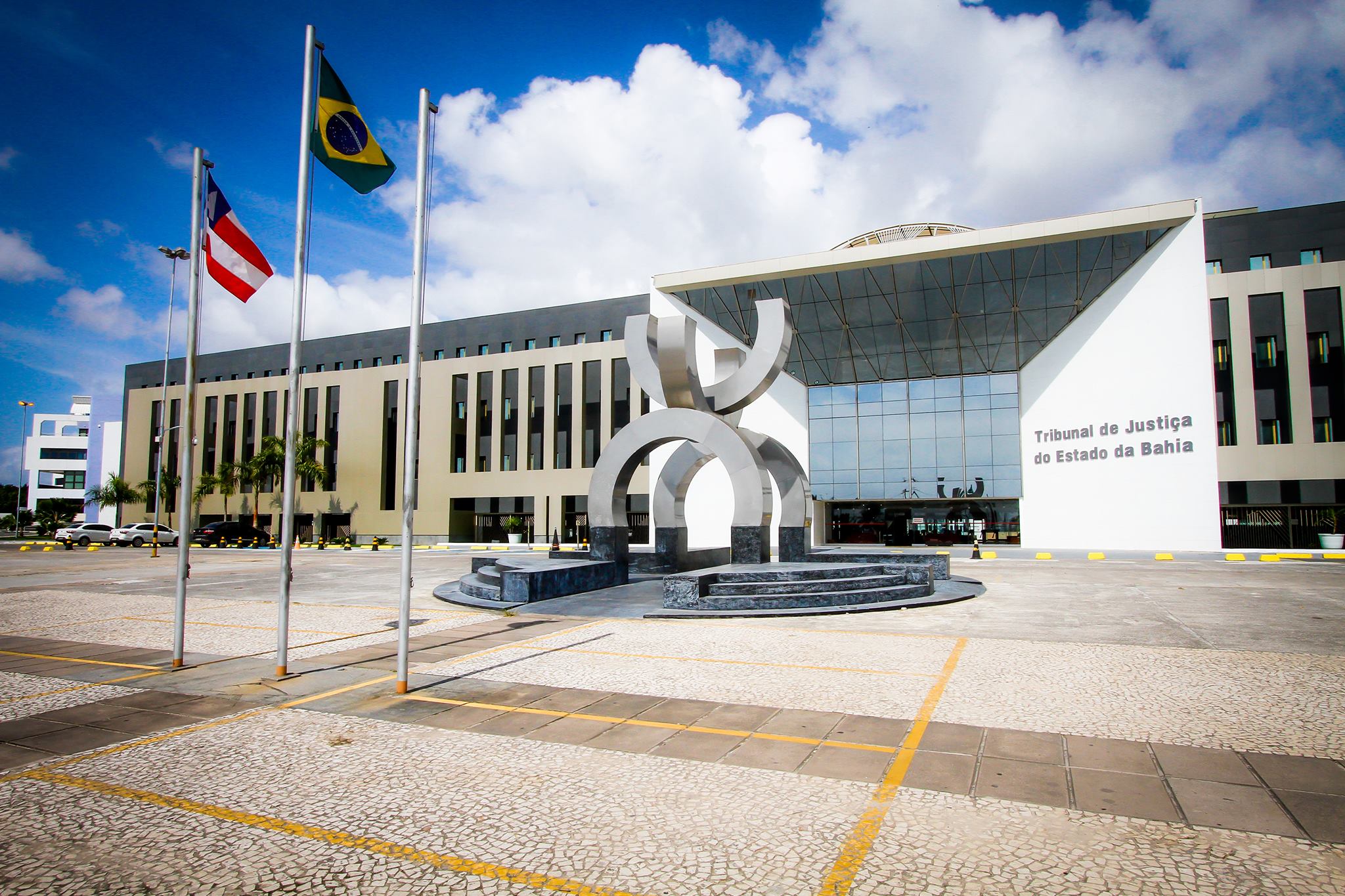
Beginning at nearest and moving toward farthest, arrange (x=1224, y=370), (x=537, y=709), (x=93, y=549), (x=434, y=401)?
1. (x=537, y=709)
2. (x=1224, y=370)
3. (x=93, y=549)
4. (x=434, y=401)

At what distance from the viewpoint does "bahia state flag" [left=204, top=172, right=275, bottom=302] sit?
387 inches

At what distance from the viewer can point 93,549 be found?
42.8 meters

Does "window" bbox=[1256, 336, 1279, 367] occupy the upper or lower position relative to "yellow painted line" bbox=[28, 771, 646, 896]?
upper

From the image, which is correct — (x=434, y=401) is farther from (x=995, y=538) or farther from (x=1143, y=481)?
(x=1143, y=481)

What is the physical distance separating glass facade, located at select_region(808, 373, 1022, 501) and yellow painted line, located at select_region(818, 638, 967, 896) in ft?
113

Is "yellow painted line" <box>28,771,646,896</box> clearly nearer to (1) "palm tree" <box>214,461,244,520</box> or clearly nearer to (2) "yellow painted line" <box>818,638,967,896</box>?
(2) "yellow painted line" <box>818,638,967,896</box>

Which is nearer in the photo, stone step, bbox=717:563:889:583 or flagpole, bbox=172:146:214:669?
flagpole, bbox=172:146:214:669

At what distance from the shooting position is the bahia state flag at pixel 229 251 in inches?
387

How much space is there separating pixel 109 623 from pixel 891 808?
47.9 ft

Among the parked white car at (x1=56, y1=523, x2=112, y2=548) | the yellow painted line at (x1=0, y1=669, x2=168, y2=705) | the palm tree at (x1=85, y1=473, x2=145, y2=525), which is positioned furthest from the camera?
the palm tree at (x1=85, y1=473, x2=145, y2=525)

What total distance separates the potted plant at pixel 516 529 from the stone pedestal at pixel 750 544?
32696 mm

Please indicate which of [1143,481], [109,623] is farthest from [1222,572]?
[109,623]

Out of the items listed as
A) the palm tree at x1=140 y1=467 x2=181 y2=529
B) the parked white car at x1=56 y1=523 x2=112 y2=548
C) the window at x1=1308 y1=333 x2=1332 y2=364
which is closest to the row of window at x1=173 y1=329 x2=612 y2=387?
the palm tree at x1=140 y1=467 x2=181 y2=529

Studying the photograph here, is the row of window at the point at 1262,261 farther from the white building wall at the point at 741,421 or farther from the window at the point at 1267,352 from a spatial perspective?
→ the white building wall at the point at 741,421
